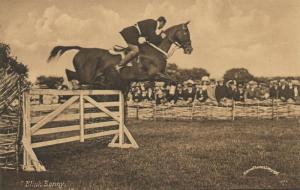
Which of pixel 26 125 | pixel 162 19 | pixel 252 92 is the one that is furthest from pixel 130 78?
pixel 252 92

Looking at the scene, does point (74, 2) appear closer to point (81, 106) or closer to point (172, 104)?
point (81, 106)

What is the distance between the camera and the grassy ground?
444 cm

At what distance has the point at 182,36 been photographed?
7008 millimetres

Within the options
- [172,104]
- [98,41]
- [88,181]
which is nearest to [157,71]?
[98,41]

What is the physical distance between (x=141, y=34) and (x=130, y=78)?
0.86m

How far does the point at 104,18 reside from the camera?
21.0 feet

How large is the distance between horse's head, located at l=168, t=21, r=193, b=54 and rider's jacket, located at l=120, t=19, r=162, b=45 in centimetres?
34

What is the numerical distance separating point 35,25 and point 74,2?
31.7 inches

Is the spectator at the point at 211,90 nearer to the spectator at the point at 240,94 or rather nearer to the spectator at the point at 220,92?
the spectator at the point at 220,92

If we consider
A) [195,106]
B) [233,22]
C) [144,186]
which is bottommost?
[144,186]

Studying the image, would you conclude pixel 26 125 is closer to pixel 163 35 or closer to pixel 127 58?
pixel 127 58

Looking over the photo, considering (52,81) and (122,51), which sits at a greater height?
(122,51)

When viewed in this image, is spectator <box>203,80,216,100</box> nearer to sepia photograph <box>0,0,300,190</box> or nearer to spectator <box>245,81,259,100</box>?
spectator <box>245,81,259,100</box>

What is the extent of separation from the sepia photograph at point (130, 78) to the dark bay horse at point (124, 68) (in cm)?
2
